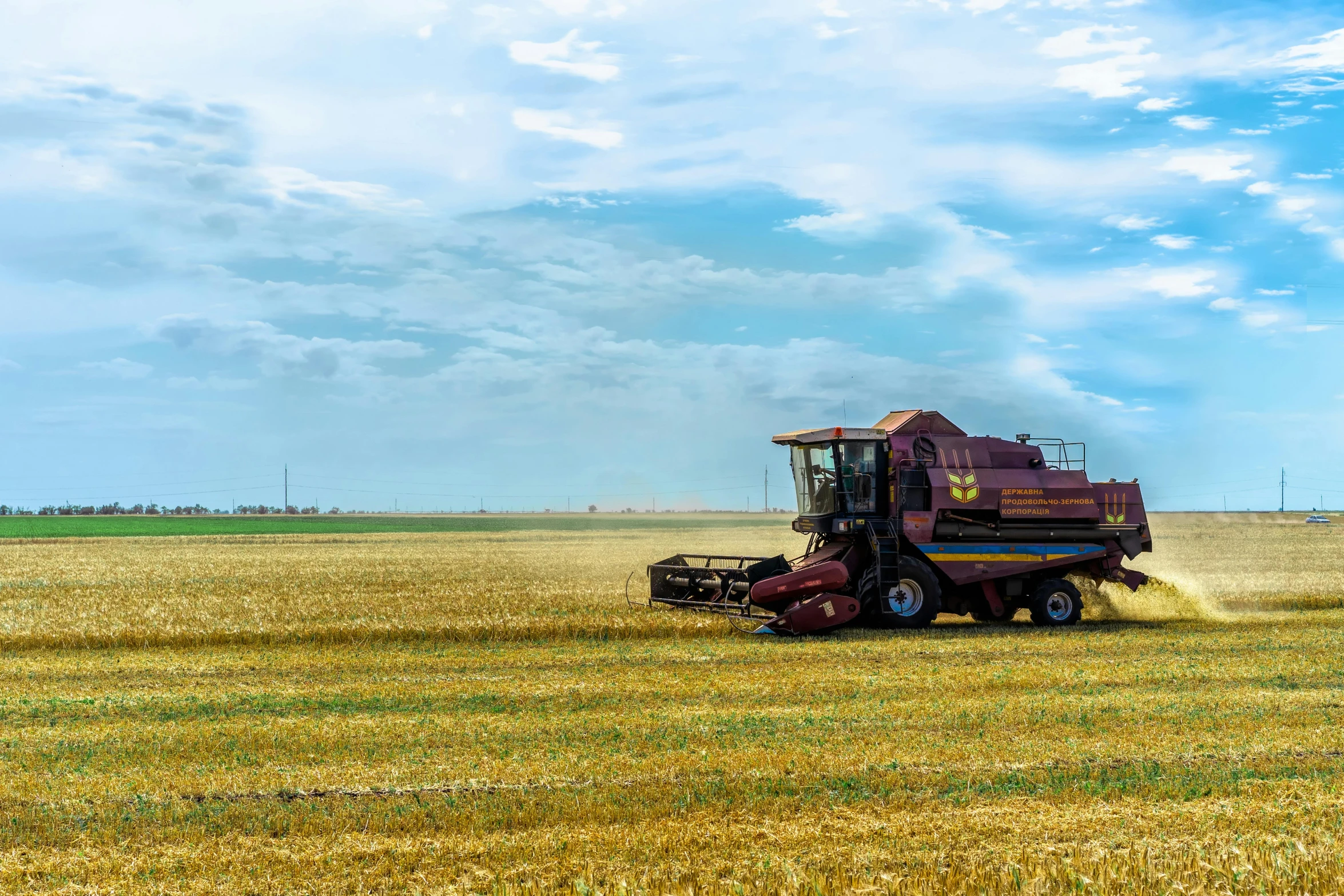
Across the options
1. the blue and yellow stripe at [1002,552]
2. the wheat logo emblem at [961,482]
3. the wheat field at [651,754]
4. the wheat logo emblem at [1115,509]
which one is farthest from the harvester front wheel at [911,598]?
the wheat logo emblem at [1115,509]

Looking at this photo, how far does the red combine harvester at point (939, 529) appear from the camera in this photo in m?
18.5

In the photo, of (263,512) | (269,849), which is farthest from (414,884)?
(263,512)

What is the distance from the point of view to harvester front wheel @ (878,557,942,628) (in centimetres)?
1827

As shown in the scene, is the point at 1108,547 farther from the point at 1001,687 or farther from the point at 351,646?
the point at 351,646

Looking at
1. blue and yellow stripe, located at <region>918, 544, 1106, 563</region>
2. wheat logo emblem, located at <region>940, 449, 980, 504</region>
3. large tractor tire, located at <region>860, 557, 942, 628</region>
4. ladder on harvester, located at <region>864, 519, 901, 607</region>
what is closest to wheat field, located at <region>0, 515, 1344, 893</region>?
large tractor tire, located at <region>860, 557, 942, 628</region>

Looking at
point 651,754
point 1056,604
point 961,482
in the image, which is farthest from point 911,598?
point 651,754

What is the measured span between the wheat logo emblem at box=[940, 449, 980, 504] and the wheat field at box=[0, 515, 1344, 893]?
2.35 m

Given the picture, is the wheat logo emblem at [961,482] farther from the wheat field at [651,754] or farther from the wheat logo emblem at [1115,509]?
the wheat logo emblem at [1115,509]

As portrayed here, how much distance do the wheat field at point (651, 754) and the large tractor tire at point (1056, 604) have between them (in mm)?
420

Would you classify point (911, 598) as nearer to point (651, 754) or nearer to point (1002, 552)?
point (1002, 552)

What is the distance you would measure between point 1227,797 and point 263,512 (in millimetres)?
188457

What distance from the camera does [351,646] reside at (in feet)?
53.1

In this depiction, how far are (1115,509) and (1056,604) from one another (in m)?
2.24

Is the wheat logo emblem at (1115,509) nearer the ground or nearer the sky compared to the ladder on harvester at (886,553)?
nearer the sky
